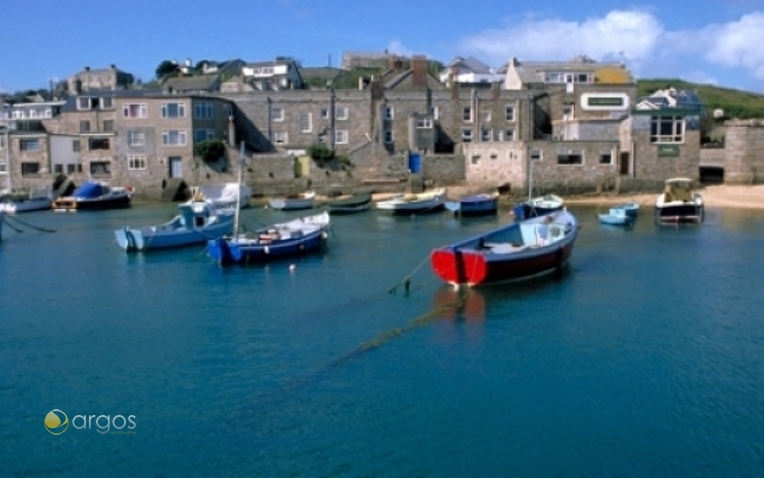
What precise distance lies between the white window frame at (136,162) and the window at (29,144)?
985 centimetres

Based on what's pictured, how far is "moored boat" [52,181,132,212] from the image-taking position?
60.6 m

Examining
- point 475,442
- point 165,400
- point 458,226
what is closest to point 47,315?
point 165,400

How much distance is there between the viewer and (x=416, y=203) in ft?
176

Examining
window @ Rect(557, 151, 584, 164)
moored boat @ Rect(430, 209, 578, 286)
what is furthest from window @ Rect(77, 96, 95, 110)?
moored boat @ Rect(430, 209, 578, 286)

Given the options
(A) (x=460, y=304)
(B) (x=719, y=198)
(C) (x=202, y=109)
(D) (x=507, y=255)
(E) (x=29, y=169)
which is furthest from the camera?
(E) (x=29, y=169)

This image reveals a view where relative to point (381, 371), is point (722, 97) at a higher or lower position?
higher

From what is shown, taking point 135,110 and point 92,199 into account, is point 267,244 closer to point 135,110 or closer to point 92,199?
point 92,199

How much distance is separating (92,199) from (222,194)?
1099cm

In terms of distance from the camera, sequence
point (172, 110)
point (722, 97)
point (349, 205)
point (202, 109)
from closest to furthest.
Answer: point (349, 205) < point (172, 110) < point (202, 109) < point (722, 97)

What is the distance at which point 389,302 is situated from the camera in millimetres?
26859

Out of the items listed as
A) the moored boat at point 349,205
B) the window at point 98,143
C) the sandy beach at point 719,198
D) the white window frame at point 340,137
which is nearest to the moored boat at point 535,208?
the sandy beach at point 719,198

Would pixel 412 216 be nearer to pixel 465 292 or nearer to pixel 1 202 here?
pixel 465 292

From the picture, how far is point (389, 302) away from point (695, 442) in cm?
1266

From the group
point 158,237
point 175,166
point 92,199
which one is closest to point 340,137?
point 175,166
